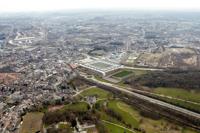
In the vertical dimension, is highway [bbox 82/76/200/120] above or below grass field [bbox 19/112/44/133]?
below

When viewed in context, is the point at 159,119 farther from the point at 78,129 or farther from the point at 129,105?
the point at 78,129

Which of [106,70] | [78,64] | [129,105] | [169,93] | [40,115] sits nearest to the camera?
[40,115]

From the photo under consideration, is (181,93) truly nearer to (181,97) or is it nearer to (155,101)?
(181,97)

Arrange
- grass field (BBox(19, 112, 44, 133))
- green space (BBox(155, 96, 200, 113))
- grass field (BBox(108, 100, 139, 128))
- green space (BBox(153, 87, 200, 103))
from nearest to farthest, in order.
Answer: grass field (BBox(19, 112, 44, 133))
grass field (BBox(108, 100, 139, 128))
green space (BBox(155, 96, 200, 113))
green space (BBox(153, 87, 200, 103))

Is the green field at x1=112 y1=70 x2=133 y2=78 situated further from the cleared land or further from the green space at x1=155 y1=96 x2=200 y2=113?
the green space at x1=155 y1=96 x2=200 y2=113

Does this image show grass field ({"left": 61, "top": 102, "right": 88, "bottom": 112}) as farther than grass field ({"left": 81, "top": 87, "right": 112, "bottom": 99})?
No

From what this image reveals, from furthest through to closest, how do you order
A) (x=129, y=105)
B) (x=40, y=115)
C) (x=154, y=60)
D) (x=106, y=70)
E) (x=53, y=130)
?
1. (x=154, y=60)
2. (x=106, y=70)
3. (x=129, y=105)
4. (x=40, y=115)
5. (x=53, y=130)

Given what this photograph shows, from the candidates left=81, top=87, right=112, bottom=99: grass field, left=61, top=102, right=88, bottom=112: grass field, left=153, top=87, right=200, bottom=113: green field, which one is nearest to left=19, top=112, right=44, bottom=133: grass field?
left=61, top=102, right=88, bottom=112: grass field

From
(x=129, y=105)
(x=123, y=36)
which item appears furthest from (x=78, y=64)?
(x=123, y=36)
